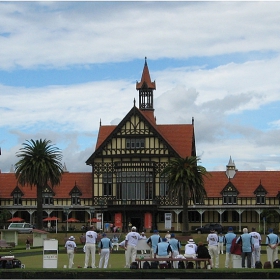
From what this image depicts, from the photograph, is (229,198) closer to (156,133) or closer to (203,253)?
(156,133)

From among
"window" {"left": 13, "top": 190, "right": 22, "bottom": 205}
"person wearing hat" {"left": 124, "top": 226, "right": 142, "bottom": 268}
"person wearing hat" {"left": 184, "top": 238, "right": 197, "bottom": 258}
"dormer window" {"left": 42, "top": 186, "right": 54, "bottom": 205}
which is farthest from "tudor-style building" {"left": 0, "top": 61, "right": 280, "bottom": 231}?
"person wearing hat" {"left": 184, "top": 238, "right": 197, "bottom": 258}

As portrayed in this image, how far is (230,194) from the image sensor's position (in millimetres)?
97688

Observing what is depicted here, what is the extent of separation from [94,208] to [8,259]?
201ft

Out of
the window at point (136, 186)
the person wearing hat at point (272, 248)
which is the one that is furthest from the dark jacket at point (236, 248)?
the window at point (136, 186)

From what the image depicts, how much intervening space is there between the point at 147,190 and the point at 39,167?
1522 centimetres

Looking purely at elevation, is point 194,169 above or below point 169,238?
above

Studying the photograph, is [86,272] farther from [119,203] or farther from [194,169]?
[119,203]

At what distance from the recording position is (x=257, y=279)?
31.9 m

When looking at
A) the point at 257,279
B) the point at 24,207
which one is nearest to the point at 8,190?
the point at 24,207

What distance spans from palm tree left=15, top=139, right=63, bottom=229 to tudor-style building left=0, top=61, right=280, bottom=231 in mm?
8286

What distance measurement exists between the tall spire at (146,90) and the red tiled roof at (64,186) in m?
11.3

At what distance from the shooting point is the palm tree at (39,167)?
8694cm

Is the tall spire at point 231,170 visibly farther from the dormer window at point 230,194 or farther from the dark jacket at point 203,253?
the dark jacket at point 203,253

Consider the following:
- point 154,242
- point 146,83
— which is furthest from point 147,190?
point 154,242
